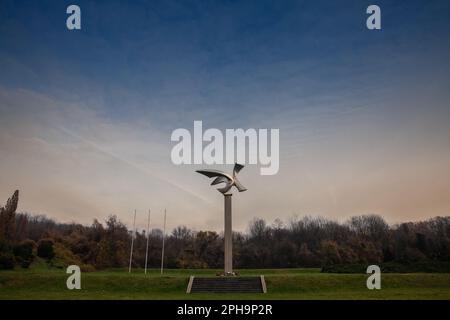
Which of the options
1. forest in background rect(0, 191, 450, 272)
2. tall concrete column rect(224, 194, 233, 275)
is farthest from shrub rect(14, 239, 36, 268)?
tall concrete column rect(224, 194, 233, 275)

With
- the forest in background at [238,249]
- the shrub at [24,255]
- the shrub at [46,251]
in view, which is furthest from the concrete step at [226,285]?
the shrub at [46,251]

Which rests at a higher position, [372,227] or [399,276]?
[372,227]

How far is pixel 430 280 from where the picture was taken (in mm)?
26141

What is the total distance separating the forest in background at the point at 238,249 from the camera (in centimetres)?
3903

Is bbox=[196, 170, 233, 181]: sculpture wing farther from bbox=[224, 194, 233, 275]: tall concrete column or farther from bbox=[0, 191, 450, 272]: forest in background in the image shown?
bbox=[0, 191, 450, 272]: forest in background

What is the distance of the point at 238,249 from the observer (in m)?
56.9

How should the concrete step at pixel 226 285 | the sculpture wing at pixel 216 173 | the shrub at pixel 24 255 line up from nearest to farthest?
the concrete step at pixel 226 285 → the sculpture wing at pixel 216 173 → the shrub at pixel 24 255

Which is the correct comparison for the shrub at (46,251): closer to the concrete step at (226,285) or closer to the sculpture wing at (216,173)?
the sculpture wing at (216,173)

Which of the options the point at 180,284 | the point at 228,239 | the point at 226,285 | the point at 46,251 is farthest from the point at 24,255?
the point at 226,285

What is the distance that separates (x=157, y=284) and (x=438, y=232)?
2738 inches

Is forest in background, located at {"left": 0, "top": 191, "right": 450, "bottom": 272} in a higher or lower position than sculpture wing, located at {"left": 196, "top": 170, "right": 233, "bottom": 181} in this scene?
lower

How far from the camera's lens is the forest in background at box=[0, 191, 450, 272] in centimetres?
3903

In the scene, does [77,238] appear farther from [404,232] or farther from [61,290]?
[404,232]

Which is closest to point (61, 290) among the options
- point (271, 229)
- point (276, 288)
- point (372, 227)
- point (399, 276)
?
point (276, 288)
